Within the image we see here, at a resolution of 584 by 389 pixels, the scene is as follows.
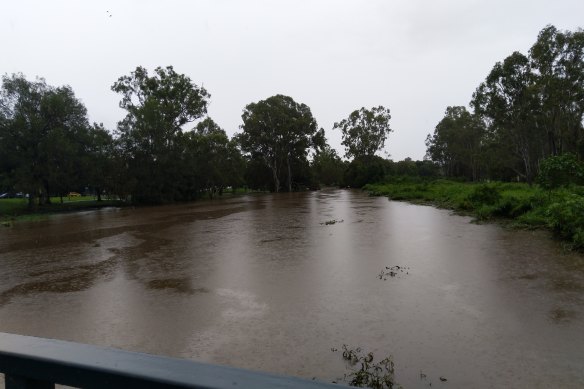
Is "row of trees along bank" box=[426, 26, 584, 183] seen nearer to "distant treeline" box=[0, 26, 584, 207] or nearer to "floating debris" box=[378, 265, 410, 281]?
"distant treeline" box=[0, 26, 584, 207]

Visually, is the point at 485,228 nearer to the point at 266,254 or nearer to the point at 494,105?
the point at 266,254

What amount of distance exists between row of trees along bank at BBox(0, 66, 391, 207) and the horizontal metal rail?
32.6 m

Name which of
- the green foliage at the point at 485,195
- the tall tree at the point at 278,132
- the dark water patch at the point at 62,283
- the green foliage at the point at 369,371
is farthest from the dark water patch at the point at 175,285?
the tall tree at the point at 278,132

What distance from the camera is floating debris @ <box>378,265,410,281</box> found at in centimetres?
672

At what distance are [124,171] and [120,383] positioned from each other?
120 feet

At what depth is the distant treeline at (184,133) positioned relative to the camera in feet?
92.8

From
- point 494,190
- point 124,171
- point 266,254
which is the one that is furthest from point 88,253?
point 124,171

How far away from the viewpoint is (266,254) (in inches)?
356

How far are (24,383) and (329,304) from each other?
4.54 metres

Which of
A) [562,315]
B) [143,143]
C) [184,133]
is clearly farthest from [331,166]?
[562,315]

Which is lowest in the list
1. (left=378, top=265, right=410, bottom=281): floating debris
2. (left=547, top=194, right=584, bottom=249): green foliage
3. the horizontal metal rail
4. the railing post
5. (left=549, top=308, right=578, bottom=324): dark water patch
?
(left=549, top=308, right=578, bottom=324): dark water patch

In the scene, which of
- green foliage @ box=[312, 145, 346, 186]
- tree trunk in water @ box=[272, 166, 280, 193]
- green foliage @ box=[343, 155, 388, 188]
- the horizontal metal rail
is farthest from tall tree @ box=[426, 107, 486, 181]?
the horizontal metal rail

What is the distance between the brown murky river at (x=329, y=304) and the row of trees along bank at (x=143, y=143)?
22.8 meters

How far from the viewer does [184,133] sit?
40906mm
